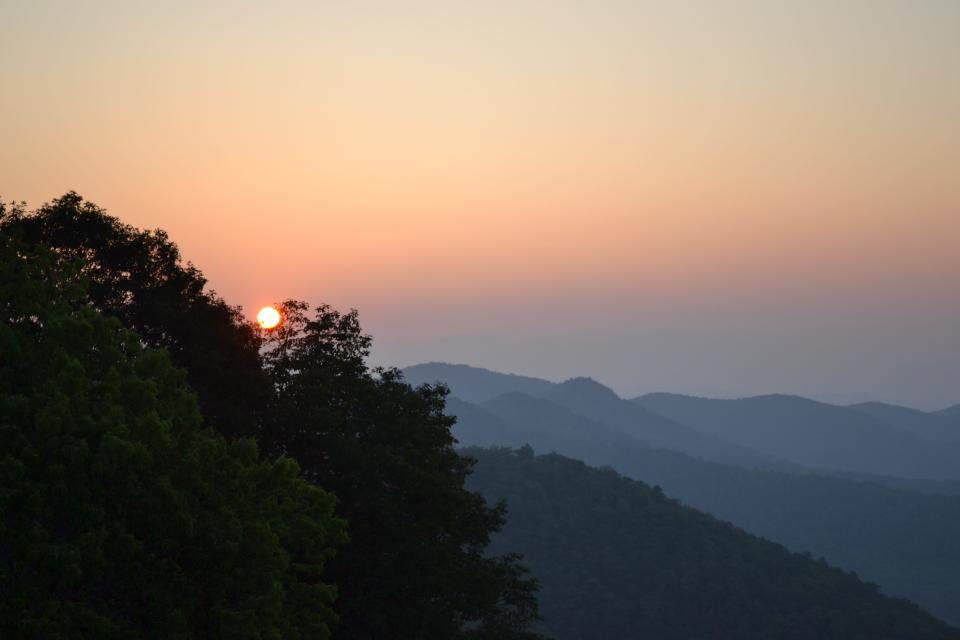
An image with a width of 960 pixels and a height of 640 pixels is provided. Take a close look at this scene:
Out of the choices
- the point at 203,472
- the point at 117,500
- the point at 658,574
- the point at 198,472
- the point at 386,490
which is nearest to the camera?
the point at 117,500

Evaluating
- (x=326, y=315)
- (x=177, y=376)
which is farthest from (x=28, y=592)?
(x=326, y=315)

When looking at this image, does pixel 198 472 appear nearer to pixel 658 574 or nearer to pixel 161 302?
pixel 161 302

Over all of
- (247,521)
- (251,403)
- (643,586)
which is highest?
(251,403)

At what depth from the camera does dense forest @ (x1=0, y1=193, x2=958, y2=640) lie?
1728 cm

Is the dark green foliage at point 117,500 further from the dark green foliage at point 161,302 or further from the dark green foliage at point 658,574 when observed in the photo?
the dark green foliage at point 658,574

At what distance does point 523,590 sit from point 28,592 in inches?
897

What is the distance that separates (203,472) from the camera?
20.6 m

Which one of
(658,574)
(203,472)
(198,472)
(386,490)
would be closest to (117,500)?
(198,472)

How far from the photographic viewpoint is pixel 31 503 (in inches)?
651

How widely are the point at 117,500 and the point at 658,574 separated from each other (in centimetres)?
14501

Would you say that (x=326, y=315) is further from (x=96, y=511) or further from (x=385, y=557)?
(x=96, y=511)

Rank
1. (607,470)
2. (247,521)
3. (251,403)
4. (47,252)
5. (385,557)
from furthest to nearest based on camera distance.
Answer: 1. (607,470)
2. (251,403)
3. (385,557)
4. (47,252)
5. (247,521)

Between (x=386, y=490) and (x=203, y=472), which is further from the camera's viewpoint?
(x=386, y=490)

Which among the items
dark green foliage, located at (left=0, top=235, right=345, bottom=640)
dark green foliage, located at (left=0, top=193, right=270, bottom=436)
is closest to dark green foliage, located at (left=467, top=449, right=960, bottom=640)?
dark green foliage, located at (left=0, top=193, right=270, bottom=436)
